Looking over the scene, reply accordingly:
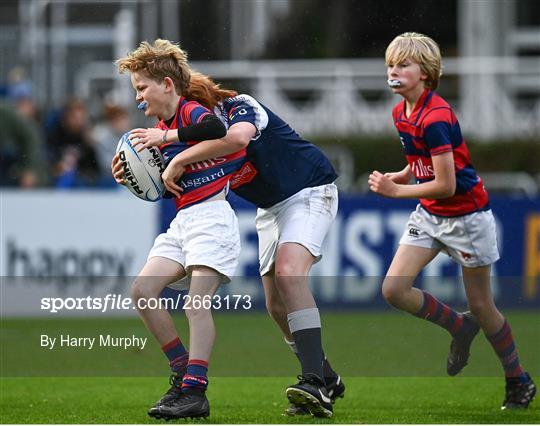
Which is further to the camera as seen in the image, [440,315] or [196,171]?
[440,315]

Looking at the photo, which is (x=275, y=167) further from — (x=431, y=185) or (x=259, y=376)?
(x=259, y=376)

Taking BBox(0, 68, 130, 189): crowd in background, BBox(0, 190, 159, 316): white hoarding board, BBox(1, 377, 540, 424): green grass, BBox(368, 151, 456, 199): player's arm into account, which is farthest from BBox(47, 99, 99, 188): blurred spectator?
BBox(368, 151, 456, 199): player's arm

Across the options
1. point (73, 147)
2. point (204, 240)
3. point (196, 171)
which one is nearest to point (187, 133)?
point (196, 171)

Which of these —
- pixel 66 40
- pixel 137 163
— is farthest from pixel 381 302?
pixel 66 40

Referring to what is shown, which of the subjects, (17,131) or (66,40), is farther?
(66,40)

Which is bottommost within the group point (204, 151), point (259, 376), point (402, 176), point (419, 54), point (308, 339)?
point (259, 376)

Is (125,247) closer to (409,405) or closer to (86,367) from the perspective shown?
(86,367)

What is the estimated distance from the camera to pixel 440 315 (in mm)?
7184

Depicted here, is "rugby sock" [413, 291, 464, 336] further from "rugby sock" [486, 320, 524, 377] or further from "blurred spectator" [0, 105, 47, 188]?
"blurred spectator" [0, 105, 47, 188]

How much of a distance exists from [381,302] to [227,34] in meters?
7.16

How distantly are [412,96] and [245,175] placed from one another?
3.14 feet

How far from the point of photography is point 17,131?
1362 centimetres

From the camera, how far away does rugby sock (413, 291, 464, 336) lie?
7145 mm

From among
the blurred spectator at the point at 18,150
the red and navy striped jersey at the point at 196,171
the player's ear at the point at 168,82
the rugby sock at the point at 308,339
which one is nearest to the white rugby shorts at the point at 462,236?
the rugby sock at the point at 308,339
